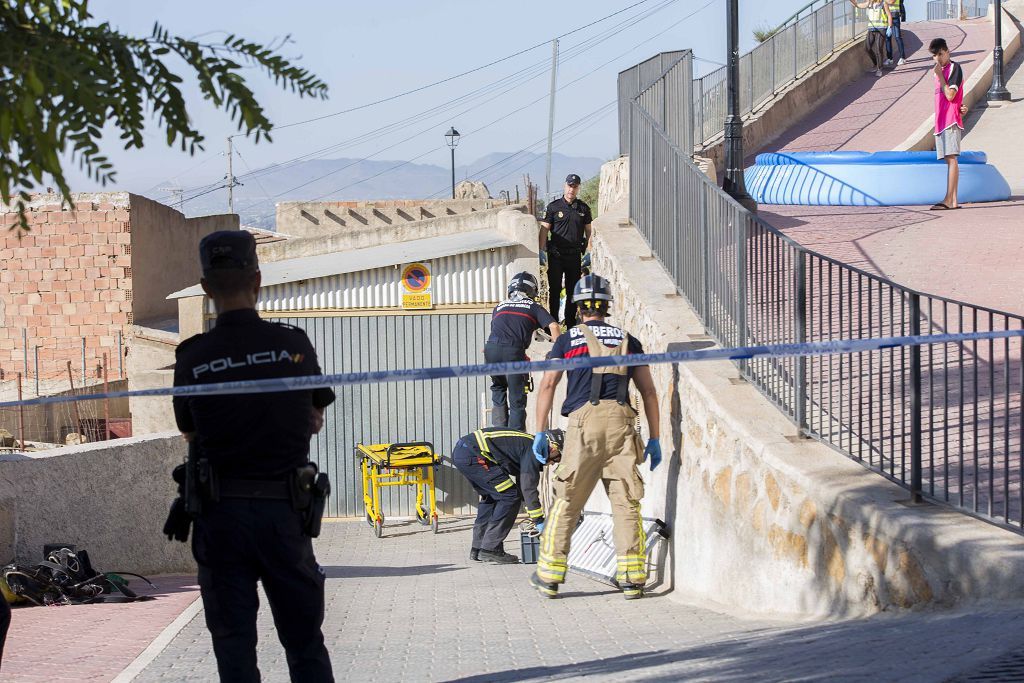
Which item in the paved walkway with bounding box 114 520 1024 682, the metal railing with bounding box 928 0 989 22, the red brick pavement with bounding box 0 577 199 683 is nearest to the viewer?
the paved walkway with bounding box 114 520 1024 682

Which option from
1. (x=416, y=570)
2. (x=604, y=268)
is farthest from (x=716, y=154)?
(x=416, y=570)

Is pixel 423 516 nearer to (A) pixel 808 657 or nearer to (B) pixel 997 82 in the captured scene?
(A) pixel 808 657

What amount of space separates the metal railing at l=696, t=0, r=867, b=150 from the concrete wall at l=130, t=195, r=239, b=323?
11110 mm

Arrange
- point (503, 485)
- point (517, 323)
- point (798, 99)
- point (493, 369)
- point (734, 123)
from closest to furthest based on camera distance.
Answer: point (493, 369) < point (503, 485) < point (517, 323) < point (734, 123) < point (798, 99)

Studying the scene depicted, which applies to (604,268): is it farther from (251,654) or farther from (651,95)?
(251,654)

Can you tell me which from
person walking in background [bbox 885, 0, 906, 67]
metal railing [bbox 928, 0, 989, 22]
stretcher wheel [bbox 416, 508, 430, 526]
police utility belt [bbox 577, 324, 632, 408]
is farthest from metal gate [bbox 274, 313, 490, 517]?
metal railing [bbox 928, 0, 989, 22]

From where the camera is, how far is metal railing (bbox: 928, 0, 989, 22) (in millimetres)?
48812

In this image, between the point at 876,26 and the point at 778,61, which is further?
the point at 876,26

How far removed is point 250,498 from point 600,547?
18.4 ft

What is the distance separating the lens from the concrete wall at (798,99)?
843 inches

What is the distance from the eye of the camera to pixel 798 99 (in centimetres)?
2378

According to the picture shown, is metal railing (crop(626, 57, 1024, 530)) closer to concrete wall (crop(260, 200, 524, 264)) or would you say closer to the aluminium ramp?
the aluminium ramp

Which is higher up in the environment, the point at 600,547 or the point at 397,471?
the point at 600,547

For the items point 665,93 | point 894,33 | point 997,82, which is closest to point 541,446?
point 665,93
